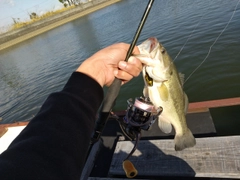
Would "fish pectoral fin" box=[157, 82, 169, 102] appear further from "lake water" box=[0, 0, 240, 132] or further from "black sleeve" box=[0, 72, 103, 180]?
"lake water" box=[0, 0, 240, 132]

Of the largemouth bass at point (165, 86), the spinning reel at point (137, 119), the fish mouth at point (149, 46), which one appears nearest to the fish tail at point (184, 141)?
the largemouth bass at point (165, 86)

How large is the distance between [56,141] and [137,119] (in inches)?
45.3

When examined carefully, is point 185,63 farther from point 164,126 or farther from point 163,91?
point 163,91

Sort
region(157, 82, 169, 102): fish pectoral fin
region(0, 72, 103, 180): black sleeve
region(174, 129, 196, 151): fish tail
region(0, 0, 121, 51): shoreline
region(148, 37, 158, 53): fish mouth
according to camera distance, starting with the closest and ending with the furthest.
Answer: region(0, 72, 103, 180): black sleeve
region(148, 37, 158, 53): fish mouth
region(157, 82, 169, 102): fish pectoral fin
region(174, 129, 196, 151): fish tail
region(0, 0, 121, 51): shoreline

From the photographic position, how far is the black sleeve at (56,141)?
112 centimetres

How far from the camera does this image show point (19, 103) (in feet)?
35.9

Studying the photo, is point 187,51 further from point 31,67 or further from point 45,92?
point 31,67

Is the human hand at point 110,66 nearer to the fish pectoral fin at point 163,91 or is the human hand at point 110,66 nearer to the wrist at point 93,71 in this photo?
the wrist at point 93,71

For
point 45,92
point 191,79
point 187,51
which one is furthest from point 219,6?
point 45,92

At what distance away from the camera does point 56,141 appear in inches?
52.3

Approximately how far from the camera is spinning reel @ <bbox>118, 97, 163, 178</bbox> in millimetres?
2230

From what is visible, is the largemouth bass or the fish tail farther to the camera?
the fish tail

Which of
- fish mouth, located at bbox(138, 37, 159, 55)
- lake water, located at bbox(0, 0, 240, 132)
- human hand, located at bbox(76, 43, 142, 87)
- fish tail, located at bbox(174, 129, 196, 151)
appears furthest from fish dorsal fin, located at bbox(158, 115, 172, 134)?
lake water, located at bbox(0, 0, 240, 132)

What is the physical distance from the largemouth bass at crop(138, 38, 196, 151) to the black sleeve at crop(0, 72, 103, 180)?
71cm
